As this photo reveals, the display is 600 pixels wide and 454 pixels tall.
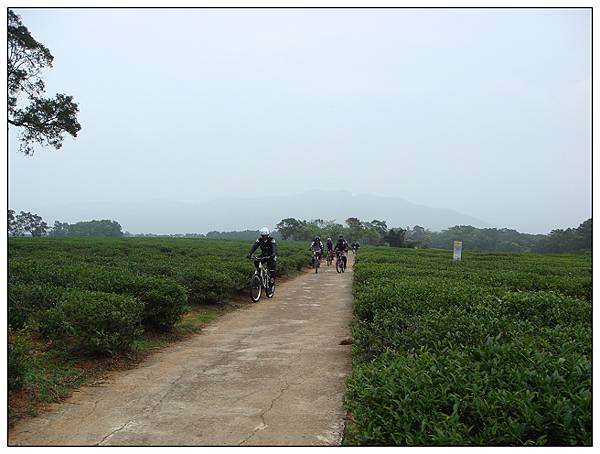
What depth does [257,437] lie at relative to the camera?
11.8ft

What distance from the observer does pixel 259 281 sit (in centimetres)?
1148

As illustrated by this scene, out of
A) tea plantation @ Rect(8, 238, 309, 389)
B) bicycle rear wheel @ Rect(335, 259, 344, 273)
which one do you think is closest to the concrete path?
tea plantation @ Rect(8, 238, 309, 389)

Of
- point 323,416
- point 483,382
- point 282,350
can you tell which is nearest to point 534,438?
point 483,382

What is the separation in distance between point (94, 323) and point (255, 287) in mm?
5821

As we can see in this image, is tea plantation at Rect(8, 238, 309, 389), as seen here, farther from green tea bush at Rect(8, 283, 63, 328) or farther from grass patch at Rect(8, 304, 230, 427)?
grass patch at Rect(8, 304, 230, 427)

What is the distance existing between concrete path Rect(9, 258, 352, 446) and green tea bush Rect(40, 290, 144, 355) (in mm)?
413

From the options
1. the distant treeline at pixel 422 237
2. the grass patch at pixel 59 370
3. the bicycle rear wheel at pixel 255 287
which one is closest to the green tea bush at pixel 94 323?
the grass patch at pixel 59 370

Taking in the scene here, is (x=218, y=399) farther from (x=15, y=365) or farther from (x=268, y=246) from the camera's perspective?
(x=268, y=246)

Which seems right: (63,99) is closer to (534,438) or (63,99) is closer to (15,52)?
(15,52)

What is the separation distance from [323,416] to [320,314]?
5.64m

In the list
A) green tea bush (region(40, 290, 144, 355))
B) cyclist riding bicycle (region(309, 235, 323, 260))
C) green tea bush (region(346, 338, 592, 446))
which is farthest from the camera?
cyclist riding bicycle (region(309, 235, 323, 260))

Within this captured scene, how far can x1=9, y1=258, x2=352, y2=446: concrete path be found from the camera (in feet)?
12.0

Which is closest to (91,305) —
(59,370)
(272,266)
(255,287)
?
(59,370)

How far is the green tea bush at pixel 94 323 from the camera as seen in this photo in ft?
18.4
